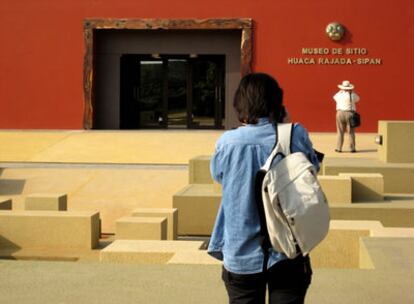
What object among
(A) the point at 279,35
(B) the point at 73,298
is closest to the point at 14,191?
(B) the point at 73,298

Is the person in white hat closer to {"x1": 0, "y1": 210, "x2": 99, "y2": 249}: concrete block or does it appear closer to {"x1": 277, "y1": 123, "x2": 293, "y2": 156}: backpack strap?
{"x1": 0, "y1": 210, "x2": 99, "y2": 249}: concrete block

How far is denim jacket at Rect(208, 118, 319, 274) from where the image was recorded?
331 centimetres

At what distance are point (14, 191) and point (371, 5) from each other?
12.8 metres

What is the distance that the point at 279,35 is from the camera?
22.7 m

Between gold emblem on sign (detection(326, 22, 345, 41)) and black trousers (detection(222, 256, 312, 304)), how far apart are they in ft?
64.1

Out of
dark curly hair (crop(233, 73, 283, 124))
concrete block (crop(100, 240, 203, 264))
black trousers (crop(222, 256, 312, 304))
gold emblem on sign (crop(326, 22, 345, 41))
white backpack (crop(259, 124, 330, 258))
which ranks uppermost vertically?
gold emblem on sign (crop(326, 22, 345, 41))

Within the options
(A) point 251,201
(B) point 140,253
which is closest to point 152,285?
(B) point 140,253

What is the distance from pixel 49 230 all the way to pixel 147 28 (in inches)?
571

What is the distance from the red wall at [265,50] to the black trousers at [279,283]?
19.5 metres

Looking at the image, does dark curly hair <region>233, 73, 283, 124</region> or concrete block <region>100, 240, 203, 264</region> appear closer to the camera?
dark curly hair <region>233, 73, 283, 124</region>

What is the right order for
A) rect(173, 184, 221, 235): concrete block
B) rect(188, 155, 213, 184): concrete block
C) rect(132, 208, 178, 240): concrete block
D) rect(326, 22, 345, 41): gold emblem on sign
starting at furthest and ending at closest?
rect(326, 22, 345, 41): gold emblem on sign
rect(188, 155, 213, 184): concrete block
rect(173, 184, 221, 235): concrete block
rect(132, 208, 178, 240): concrete block

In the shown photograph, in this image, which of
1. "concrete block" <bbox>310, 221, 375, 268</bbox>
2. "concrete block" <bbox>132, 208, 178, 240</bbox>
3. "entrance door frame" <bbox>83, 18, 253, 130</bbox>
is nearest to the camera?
"concrete block" <bbox>310, 221, 375, 268</bbox>

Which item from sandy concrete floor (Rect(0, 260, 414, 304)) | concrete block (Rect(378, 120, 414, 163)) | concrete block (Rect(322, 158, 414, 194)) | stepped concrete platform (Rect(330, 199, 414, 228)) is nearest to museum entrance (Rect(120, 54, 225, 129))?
concrete block (Rect(378, 120, 414, 163))

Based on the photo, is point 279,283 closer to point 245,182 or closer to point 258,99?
point 245,182
